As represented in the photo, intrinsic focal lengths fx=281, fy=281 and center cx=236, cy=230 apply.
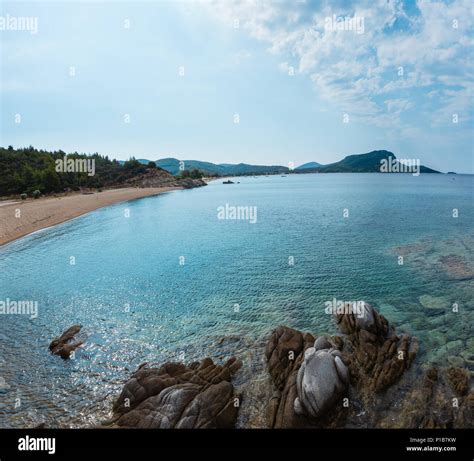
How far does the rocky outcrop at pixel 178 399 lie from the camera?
1209 cm

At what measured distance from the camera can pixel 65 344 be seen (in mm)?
18734

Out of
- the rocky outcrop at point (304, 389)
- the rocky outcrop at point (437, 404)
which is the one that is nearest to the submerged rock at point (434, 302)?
the rocky outcrop at point (437, 404)

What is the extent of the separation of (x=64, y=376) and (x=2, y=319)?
36.2ft

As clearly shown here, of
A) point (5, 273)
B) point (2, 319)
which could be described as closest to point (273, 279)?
point (2, 319)

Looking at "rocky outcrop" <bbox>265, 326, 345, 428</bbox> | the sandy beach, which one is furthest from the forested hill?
"rocky outcrop" <bbox>265, 326, 345, 428</bbox>

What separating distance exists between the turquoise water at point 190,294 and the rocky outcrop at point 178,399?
163cm

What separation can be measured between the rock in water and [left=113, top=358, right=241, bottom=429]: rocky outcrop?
3.19 meters

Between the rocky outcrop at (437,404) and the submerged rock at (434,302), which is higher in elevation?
the submerged rock at (434,302)

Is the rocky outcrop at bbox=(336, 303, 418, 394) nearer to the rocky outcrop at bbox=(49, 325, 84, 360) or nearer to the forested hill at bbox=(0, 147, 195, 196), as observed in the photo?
the rocky outcrop at bbox=(49, 325, 84, 360)

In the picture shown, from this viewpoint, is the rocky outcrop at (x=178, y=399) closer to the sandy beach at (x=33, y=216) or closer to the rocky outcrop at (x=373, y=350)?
the rocky outcrop at (x=373, y=350)

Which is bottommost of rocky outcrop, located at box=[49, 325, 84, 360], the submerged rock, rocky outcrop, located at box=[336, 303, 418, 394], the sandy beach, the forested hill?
rocky outcrop, located at box=[49, 325, 84, 360]

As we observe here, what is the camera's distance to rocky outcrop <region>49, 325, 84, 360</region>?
1791cm
